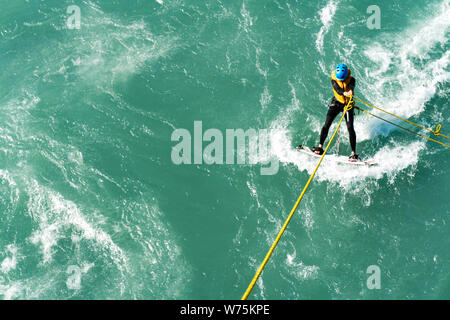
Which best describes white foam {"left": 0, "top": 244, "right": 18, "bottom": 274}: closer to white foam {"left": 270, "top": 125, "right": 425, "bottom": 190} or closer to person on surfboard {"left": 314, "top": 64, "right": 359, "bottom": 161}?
→ white foam {"left": 270, "top": 125, "right": 425, "bottom": 190}

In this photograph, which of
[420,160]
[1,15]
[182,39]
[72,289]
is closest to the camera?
[72,289]

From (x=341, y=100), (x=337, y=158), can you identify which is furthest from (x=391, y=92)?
(x=337, y=158)

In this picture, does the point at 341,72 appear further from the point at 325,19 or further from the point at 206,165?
the point at 325,19

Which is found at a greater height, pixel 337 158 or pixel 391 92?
pixel 391 92

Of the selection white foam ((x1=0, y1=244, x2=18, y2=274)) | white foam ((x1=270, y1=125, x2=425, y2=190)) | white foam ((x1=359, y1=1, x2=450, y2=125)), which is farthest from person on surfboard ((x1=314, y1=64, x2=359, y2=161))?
white foam ((x1=0, y1=244, x2=18, y2=274))

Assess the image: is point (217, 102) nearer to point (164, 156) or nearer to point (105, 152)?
point (164, 156)

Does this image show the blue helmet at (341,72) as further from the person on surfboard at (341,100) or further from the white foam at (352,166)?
the white foam at (352,166)

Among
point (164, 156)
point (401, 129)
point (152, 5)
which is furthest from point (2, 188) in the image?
point (401, 129)
